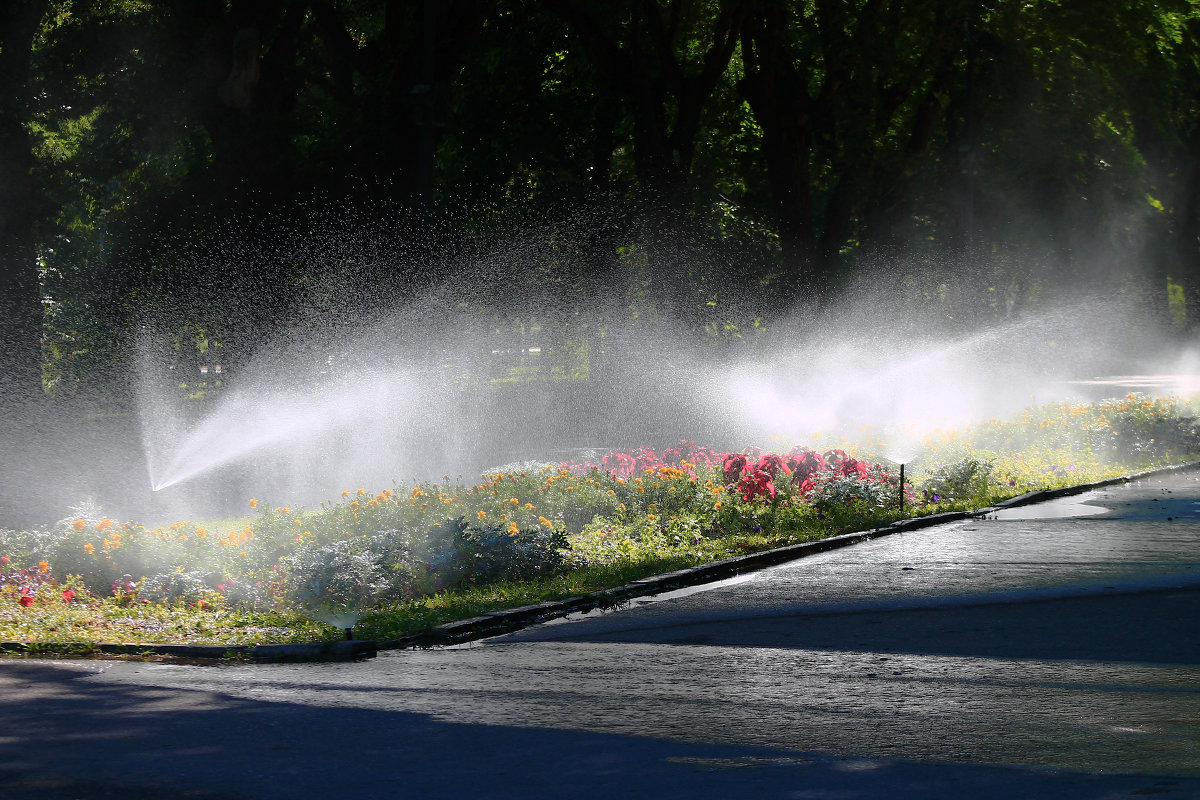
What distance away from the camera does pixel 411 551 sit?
12.5m

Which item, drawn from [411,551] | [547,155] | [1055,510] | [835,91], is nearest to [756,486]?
[1055,510]

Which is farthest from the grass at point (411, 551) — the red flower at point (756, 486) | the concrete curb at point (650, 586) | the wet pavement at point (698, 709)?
the wet pavement at point (698, 709)

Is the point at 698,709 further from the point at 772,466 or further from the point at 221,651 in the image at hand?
the point at 772,466

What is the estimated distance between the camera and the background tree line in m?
20.3

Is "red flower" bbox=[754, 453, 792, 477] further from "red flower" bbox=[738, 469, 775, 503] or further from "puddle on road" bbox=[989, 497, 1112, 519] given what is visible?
"puddle on road" bbox=[989, 497, 1112, 519]

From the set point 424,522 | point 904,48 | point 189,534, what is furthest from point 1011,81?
point 189,534

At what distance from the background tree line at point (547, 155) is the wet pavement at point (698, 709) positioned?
353 inches

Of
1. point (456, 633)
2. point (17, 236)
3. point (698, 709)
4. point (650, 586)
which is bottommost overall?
point (698, 709)

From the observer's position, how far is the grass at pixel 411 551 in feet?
34.8

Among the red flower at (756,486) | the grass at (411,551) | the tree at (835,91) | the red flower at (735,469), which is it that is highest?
the tree at (835,91)

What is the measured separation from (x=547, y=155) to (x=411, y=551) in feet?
59.9

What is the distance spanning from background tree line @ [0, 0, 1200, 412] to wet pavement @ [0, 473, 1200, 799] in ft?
29.4

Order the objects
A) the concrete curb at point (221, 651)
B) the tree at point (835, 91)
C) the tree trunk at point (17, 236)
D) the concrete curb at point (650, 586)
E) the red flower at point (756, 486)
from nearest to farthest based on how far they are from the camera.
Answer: the concrete curb at point (221, 651) → the concrete curb at point (650, 586) → the tree trunk at point (17, 236) → the red flower at point (756, 486) → the tree at point (835, 91)

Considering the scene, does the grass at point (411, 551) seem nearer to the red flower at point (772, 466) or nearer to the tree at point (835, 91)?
the red flower at point (772, 466)
